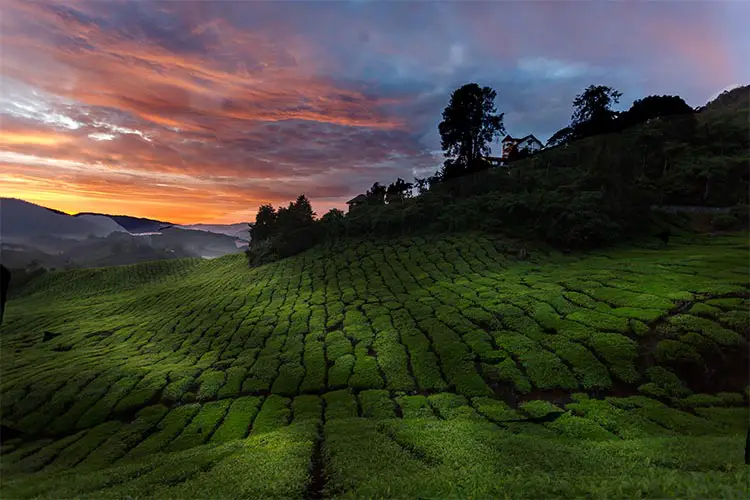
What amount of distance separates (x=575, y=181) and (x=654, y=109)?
90.7ft

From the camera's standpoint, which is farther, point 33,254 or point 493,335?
point 33,254

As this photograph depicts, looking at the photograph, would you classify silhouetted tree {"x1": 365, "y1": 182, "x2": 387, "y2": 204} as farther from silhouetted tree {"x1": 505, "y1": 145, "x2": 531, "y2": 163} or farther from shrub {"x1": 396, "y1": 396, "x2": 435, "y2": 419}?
shrub {"x1": 396, "y1": 396, "x2": 435, "y2": 419}

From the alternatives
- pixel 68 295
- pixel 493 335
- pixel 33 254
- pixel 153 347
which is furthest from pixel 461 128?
pixel 33 254

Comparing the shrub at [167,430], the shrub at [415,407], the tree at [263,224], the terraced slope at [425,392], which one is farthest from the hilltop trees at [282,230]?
the shrub at [415,407]

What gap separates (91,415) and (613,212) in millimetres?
42070

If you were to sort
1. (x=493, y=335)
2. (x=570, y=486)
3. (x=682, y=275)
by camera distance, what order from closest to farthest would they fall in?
(x=570, y=486) < (x=493, y=335) < (x=682, y=275)

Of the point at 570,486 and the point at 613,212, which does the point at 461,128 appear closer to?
the point at 613,212

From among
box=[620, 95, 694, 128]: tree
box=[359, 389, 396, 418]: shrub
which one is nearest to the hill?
box=[359, 389, 396, 418]: shrub

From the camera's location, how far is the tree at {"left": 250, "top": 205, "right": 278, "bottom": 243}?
61.8 meters

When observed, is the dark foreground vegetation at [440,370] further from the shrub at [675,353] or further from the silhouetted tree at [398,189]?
the silhouetted tree at [398,189]

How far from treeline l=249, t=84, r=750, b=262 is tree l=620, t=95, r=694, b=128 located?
14 cm

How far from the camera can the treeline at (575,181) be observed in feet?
110

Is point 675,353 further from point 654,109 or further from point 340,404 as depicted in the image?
point 654,109

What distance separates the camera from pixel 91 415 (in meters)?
15.2
